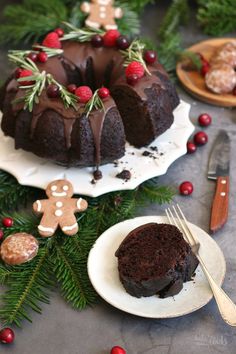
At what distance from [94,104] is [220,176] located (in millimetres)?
528

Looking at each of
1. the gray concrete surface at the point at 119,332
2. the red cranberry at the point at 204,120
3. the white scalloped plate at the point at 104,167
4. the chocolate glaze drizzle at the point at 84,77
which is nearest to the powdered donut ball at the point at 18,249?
the gray concrete surface at the point at 119,332

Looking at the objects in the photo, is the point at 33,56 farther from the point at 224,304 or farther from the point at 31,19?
the point at 224,304

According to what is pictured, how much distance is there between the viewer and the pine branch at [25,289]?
1.70 metres

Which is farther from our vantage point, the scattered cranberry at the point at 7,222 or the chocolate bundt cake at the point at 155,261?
the scattered cranberry at the point at 7,222

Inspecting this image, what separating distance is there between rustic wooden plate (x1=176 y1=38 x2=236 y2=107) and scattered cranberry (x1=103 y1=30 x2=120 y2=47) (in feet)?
1.42

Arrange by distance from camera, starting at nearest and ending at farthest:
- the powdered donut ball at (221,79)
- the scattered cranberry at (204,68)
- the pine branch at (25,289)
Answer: the pine branch at (25,289)
the powdered donut ball at (221,79)
the scattered cranberry at (204,68)

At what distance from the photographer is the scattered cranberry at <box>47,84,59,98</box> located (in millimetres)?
1976

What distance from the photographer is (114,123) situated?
201 centimetres

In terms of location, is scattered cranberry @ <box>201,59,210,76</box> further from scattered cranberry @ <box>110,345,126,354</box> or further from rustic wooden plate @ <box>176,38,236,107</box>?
scattered cranberry @ <box>110,345,126,354</box>

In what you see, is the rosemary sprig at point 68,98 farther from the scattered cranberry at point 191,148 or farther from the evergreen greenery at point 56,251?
the scattered cranberry at point 191,148

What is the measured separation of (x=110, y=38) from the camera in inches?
89.8

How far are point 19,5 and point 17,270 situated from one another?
160 centimetres

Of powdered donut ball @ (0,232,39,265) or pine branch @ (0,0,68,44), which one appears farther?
pine branch @ (0,0,68,44)

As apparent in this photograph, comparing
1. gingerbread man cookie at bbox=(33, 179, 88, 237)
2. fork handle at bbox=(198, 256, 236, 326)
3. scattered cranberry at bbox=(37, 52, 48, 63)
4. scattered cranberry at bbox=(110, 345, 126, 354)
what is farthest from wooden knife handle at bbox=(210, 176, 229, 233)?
scattered cranberry at bbox=(37, 52, 48, 63)
